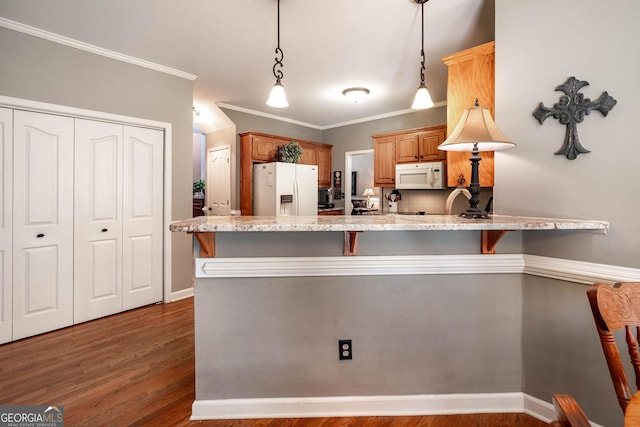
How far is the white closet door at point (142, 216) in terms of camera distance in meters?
3.23

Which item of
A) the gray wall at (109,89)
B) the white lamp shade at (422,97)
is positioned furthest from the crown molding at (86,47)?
the white lamp shade at (422,97)

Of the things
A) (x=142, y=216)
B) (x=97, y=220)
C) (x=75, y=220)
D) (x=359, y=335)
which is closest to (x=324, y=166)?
(x=142, y=216)

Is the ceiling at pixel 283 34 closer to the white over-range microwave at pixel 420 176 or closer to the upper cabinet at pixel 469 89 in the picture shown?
the upper cabinet at pixel 469 89

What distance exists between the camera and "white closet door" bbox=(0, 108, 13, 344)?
2.52 metres

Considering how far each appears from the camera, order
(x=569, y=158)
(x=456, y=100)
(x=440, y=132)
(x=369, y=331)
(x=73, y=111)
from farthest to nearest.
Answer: (x=440, y=132)
(x=73, y=111)
(x=456, y=100)
(x=369, y=331)
(x=569, y=158)

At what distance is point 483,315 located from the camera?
1725mm

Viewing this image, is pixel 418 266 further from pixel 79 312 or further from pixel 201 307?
pixel 79 312

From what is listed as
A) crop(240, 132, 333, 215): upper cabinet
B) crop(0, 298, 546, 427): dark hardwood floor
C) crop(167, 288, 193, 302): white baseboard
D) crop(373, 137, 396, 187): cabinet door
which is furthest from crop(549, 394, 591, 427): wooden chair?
crop(240, 132, 333, 215): upper cabinet

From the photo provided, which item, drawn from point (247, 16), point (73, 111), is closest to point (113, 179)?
point (73, 111)

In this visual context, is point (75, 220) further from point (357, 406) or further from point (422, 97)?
point (422, 97)

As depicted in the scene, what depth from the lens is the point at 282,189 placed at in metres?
4.84

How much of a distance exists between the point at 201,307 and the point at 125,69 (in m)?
2.83

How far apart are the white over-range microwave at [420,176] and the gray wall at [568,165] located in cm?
243

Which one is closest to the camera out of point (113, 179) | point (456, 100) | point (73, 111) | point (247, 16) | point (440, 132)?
point (456, 100)
